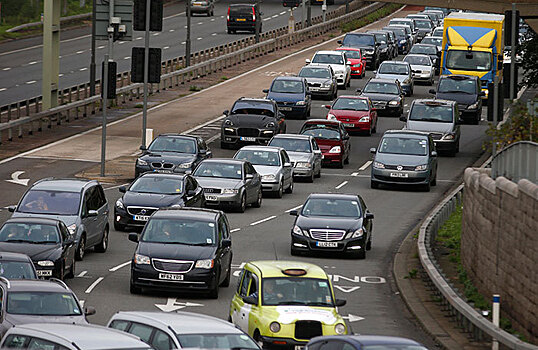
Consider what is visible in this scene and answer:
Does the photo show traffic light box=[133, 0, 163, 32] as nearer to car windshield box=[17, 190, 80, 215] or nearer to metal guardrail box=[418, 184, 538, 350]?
metal guardrail box=[418, 184, 538, 350]

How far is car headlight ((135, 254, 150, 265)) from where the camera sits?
77.2 ft

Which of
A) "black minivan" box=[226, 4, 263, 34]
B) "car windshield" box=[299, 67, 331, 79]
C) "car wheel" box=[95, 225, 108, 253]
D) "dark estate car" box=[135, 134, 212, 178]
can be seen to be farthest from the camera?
"black minivan" box=[226, 4, 263, 34]

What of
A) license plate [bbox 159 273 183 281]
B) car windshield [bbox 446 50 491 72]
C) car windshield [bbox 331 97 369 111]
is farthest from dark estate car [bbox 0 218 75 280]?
car windshield [bbox 446 50 491 72]

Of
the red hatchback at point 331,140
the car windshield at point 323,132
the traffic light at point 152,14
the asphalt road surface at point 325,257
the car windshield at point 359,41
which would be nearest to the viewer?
the asphalt road surface at point 325,257

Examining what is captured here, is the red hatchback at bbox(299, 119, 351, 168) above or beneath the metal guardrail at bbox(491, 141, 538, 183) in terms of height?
beneath

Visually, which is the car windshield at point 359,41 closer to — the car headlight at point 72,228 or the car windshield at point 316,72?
the car windshield at point 316,72

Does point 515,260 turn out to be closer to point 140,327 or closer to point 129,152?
point 140,327

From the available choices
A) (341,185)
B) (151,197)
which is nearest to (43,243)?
(151,197)

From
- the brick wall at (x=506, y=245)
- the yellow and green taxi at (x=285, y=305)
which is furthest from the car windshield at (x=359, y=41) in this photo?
the yellow and green taxi at (x=285, y=305)

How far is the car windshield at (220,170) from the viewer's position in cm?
3534

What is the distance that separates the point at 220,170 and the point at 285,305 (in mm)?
16717

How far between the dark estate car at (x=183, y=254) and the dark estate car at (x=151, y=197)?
A: 5.30m

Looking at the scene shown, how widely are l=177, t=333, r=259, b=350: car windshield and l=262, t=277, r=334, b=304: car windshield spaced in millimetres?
4010

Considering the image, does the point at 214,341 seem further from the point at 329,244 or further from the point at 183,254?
the point at 329,244
